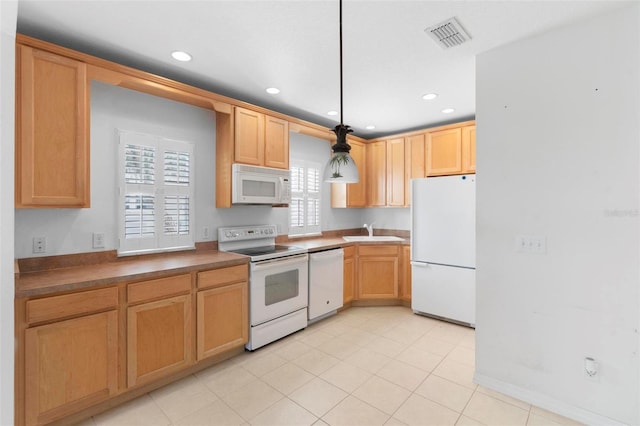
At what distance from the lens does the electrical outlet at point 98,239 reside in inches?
98.2

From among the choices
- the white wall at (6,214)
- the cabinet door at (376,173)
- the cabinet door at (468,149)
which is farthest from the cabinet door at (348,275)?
the white wall at (6,214)

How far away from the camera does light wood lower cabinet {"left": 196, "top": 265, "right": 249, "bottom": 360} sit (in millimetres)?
2578

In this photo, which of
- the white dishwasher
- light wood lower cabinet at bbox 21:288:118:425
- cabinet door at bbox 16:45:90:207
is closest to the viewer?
light wood lower cabinet at bbox 21:288:118:425

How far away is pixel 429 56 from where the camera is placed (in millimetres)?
2443

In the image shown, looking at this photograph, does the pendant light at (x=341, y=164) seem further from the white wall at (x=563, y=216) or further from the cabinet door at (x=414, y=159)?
the cabinet door at (x=414, y=159)

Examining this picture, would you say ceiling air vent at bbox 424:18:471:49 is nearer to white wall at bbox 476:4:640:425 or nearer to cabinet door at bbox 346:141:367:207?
white wall at bbox 476:4:640:425

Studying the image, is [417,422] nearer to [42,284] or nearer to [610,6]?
[42,284]

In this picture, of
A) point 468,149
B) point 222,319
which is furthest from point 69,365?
point 468,149

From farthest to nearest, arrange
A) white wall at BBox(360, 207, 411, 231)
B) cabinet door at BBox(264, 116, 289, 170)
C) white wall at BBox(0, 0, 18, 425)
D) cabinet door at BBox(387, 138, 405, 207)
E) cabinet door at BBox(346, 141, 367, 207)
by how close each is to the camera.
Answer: white wall at BBox(360, 207, 411, 231) → cabinet door at BBox(346, 141, 367, 207) → cabinet door at BBox(387, 138, 405, 207) → cabinet door at BBox(264, 116, 289, 170) → white wall at BBox(0, 0, 18, 425)

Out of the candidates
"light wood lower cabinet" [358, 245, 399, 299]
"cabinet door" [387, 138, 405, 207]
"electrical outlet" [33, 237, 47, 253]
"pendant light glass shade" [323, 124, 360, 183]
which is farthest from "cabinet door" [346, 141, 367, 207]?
"electrical outlet" [33, 237, 47, 253]

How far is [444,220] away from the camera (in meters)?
3.68

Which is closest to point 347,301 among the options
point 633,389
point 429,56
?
point 633,389

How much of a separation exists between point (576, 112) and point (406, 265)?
104 inches

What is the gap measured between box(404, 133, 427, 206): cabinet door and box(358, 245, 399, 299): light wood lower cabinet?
32.8 inches
